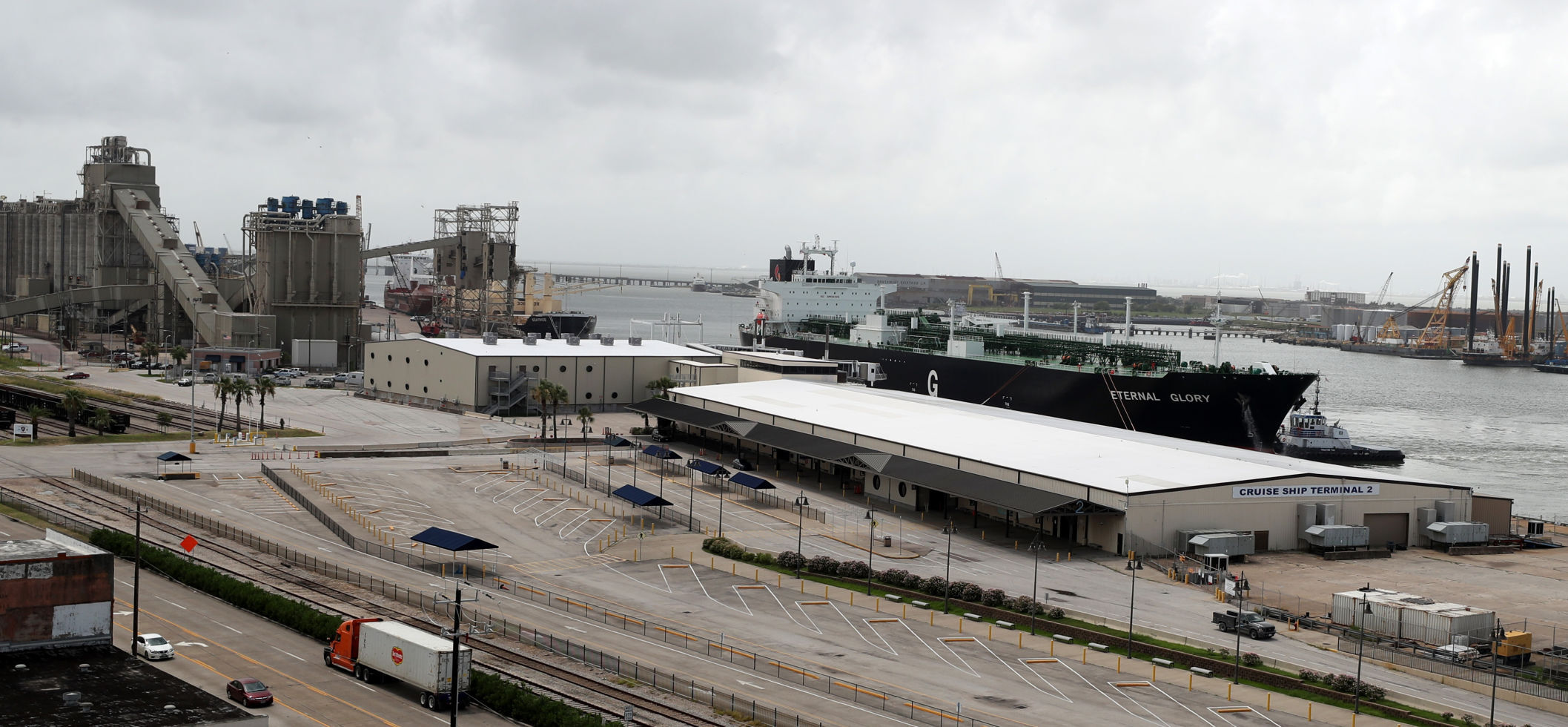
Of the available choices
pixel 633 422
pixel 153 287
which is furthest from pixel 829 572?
pixel 153 287

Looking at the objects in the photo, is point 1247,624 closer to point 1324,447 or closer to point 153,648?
point 153,648

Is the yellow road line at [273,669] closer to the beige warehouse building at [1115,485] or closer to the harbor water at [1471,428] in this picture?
the beige warehouse building at [1115,485]

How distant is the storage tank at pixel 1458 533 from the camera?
184 feet

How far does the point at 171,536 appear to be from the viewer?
5069 cm

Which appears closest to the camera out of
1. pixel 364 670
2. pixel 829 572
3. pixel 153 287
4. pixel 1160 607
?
pixel 364 670

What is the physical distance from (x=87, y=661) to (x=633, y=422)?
6009cm

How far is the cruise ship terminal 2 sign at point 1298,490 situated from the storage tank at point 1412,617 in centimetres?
1105

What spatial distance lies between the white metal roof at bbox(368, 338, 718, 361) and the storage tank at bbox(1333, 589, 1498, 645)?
213 feet

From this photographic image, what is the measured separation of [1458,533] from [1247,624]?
20.4 metres

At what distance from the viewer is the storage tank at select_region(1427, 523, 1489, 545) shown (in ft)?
184

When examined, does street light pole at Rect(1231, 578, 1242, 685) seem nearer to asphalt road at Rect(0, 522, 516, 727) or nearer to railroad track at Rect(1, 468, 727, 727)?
railroad track at Rect(1, 468, 727, 727)

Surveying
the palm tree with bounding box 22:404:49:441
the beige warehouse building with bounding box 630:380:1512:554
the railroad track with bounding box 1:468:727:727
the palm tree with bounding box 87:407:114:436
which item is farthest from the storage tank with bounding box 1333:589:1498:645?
the palm tree with bounding box 22:404:49:441

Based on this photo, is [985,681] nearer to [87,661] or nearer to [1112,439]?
[87,661]

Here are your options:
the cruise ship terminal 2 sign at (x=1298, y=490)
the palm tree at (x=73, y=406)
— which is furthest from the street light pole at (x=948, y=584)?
the palm tree at (x=73, y=406)
